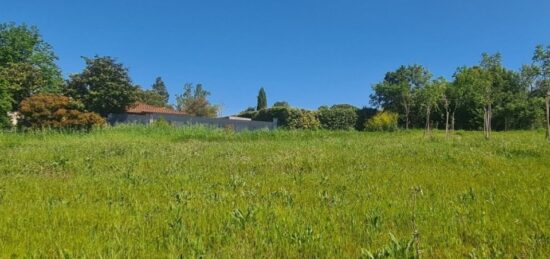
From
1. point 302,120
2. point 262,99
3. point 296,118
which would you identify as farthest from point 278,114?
point 262,99

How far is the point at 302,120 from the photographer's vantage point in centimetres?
5069

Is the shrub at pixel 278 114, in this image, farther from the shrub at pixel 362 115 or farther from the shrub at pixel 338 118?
the shrub at pixel 362 115

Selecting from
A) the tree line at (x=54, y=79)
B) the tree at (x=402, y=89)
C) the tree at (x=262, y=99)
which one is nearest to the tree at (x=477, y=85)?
the tree at (x=402, y=89)

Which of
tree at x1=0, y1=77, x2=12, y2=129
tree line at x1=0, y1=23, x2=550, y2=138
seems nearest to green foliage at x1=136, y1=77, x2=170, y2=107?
tree line at x1=0, y1=23, x2=550, y2=138

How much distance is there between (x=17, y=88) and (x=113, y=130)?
1906cm

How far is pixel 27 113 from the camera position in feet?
91.0

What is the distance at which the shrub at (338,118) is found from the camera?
51656 millimetres

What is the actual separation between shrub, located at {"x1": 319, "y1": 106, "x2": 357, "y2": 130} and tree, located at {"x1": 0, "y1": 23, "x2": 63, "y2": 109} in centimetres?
3061

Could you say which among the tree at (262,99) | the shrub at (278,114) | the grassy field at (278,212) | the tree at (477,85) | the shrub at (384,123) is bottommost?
the grassy field at (278,212)

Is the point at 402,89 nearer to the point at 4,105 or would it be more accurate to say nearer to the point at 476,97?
the point at 476,97

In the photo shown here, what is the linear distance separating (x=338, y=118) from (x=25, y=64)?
34.7m

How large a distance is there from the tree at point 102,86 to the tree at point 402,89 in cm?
3231

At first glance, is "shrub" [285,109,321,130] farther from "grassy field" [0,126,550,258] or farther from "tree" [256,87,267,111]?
"tree" [256,87,267,111]

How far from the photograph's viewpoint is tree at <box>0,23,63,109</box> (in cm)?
3934
